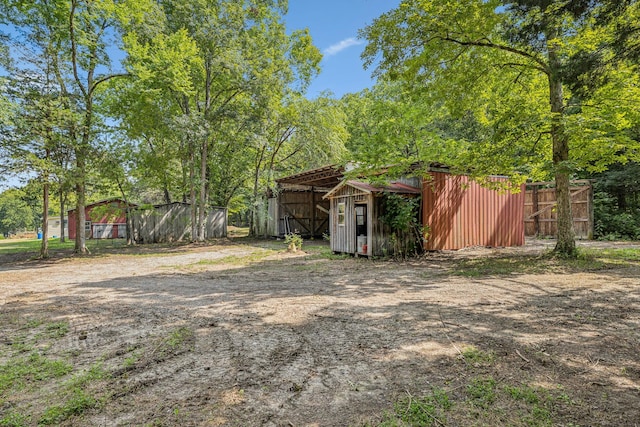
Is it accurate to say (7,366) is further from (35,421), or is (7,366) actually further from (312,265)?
(312,265)

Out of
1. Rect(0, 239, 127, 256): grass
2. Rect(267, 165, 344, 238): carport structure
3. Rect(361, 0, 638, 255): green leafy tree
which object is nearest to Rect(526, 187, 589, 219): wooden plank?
Rect(361, 0, 638, 255): green leafy tree

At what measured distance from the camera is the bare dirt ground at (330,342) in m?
2.32

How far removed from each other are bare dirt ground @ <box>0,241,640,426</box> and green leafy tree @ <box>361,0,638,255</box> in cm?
304

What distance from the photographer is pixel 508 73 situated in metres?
9.41

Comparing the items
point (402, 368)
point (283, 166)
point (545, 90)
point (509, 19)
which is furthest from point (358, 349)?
point (283, 166)

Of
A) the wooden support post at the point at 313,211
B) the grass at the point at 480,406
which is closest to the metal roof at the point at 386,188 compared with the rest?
the grass at the point at 480,406

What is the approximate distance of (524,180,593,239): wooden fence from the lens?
44.6 ft

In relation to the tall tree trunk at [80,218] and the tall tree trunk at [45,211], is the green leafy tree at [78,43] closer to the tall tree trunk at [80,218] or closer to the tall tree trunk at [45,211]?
the tall tree trunk at [80,218]

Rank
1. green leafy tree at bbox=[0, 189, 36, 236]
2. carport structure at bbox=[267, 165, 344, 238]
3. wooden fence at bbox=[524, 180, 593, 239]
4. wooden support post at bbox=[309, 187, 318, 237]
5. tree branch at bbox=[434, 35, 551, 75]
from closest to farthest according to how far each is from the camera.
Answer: tree branch at bbox=[434, 35, 551, 75]
wooden fence at bbox=[524, 180, 593, 239]
carport structure at bbox=[267, 165, 344, 238]
wooden support post at bbox=[309, 187, 318, 237]
green leafy tree at bbox=[0, 189, 36, 236]

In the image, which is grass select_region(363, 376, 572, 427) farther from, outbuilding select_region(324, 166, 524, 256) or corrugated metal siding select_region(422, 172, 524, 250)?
corrugated metal siding select_region(422, 172, 524, 250)

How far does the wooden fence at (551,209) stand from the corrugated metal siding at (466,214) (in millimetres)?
2311

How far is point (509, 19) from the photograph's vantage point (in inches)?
288

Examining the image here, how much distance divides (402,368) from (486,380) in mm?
666

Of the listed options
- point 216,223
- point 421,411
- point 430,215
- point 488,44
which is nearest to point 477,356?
point 421,411
